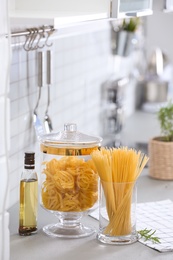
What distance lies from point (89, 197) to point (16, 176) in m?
0.43

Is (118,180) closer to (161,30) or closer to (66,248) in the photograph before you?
(66,248)

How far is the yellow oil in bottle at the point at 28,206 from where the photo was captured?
1.95 metres

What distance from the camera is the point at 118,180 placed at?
1876 millimetres

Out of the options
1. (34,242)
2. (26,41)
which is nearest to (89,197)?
(34,242)

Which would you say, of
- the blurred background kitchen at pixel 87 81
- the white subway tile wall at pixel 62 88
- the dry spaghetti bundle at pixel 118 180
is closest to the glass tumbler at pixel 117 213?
the dry spaghetti bundle at pixel 118 180

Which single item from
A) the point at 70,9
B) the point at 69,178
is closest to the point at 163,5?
the point at 70,9

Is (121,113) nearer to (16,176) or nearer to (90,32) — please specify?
(90,32)

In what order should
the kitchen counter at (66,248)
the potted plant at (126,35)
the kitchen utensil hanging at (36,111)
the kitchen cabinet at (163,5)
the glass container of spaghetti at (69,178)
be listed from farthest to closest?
1. the potted plant at (126,35)
2. the kitchen cabinet at (163,5)
3. the kitchen utensil hanging at (36,111)
4. the glass container of spaghetti at (69,178)
5. the kitchen counter at (66,248)

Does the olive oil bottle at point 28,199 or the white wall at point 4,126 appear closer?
the white wall at point 4,126

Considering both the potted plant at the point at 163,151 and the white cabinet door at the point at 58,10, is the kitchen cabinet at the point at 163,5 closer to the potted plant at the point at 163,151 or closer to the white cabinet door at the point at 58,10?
the potted plant at the point at 163,151

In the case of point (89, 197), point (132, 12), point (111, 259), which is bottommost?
point (111, 259)

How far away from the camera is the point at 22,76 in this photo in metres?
2.32

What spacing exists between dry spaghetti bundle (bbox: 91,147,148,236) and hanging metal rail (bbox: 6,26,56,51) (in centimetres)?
53

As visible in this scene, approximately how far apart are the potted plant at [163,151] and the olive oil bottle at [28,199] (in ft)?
2.49
